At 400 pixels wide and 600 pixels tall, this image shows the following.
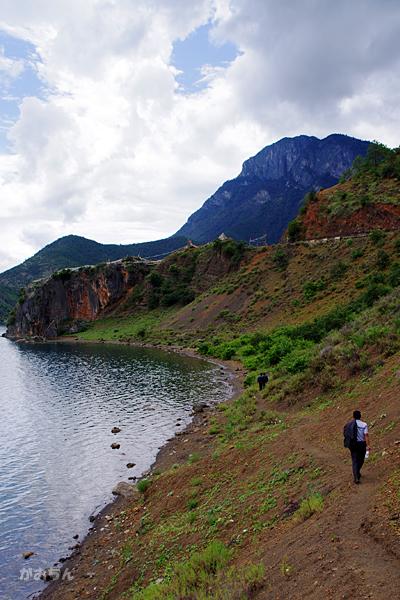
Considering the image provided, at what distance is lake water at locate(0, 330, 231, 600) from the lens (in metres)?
17.2

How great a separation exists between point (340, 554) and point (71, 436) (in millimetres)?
23060

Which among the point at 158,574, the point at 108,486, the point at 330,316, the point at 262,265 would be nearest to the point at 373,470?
the point at 158,574

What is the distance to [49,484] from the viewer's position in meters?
21.5

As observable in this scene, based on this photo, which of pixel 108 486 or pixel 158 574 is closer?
pixel 158 574

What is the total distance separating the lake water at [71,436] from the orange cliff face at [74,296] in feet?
187

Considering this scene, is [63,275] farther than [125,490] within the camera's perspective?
Yes

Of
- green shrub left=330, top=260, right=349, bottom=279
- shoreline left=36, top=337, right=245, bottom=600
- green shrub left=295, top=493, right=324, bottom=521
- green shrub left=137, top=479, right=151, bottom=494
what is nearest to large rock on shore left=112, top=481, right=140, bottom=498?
shoreline left=36, top=337, right=245, bottom=600

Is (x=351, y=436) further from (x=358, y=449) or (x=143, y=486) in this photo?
(x=143, y=486)

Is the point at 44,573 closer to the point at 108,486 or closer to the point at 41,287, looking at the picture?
the point at 108,486

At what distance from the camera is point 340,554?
27.7 feet

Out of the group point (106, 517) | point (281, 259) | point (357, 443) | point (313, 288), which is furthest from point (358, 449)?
point (281, 259)

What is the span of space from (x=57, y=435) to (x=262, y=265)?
195ft

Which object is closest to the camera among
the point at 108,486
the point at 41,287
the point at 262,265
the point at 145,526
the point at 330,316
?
the point at 145,526

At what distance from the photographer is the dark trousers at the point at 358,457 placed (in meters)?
11.4
